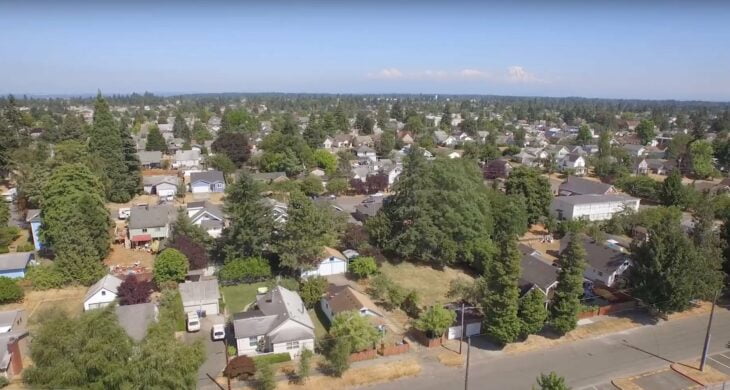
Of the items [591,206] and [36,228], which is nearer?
[36,228]

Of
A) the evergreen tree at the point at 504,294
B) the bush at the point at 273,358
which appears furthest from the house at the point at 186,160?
the evergreen tree at the point at 504,294

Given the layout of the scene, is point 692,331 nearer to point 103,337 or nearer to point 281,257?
point 281,257

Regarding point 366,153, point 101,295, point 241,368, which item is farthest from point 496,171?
point 241,368

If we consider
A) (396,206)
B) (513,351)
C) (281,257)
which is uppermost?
(396,206)

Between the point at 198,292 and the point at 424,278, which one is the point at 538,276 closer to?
the point at 424,278

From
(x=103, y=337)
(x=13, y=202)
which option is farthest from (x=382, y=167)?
(x=103, y=337)

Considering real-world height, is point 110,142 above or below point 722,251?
above

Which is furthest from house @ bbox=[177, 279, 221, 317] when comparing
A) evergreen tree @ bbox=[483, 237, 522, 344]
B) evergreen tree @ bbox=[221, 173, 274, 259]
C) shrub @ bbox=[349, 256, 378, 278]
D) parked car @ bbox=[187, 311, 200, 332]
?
evergreen tree @ bbox=[483, 237, 522, 344]
